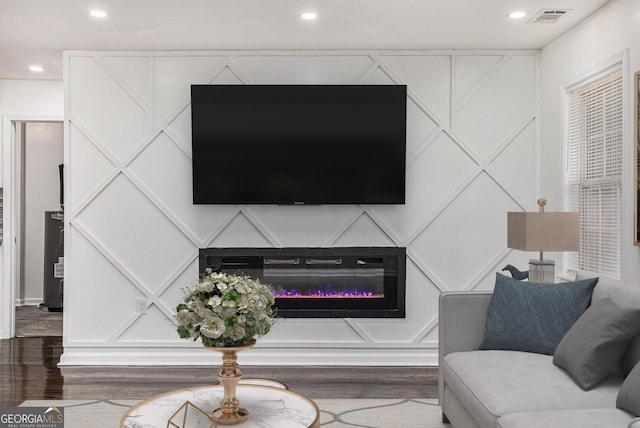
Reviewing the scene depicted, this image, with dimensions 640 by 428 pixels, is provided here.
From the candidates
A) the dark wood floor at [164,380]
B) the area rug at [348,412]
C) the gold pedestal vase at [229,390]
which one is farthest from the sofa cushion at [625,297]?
the gold pedestal vase at [229,390]

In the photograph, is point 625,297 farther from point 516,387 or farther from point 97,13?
point 97,13

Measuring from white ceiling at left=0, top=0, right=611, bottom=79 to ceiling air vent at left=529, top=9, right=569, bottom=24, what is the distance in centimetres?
5

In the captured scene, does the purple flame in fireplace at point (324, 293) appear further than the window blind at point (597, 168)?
Yes

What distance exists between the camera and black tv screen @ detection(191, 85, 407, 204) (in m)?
5.01

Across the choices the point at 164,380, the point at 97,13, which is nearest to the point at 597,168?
the point at 164,380

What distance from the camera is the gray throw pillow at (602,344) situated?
2660mm

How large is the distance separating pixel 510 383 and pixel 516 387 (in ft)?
0.18

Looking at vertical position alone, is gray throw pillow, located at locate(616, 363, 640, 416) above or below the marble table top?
above

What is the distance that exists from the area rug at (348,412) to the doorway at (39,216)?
420 cm

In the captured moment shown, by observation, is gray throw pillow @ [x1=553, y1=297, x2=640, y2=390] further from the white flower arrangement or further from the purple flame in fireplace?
the purple flame in fireplace

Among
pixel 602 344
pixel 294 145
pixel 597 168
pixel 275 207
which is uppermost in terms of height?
pixel 294 145

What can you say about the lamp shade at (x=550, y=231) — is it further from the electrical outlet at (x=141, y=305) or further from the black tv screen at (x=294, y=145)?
the electrical outlet at (x=141, y=305)

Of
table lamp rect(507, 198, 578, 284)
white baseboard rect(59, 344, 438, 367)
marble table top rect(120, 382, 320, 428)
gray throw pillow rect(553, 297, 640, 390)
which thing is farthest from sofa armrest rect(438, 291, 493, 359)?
white baseboard rect(59, 344, 438, 367)

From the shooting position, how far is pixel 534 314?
10.7 feet
